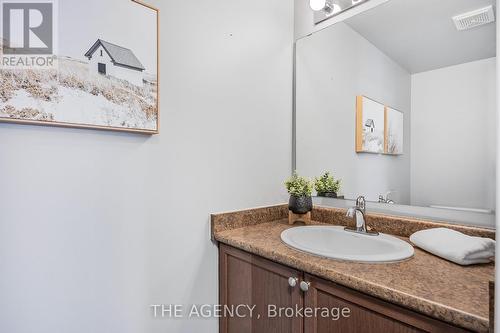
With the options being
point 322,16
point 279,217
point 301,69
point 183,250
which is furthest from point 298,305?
point 322,16

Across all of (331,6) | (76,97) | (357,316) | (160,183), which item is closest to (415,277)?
(357,316)

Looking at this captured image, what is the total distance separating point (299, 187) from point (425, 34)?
894 mm

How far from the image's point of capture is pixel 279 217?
61.3 inches

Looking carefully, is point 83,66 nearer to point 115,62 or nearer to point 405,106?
point 115,62

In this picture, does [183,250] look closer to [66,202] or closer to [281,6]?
[66,202]

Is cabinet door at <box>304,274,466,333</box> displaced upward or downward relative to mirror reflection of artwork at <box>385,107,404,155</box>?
downward

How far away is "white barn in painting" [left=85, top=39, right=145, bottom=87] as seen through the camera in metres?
0.91

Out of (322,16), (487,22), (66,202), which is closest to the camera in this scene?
(66,202)

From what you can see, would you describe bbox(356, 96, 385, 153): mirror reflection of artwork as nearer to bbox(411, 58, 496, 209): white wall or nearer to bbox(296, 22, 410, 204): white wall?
bbox(296, 22, 410, 204): white wall

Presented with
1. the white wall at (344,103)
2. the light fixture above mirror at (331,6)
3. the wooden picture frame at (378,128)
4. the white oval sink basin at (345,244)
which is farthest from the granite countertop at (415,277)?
the light fixture above mirror at (331,6)

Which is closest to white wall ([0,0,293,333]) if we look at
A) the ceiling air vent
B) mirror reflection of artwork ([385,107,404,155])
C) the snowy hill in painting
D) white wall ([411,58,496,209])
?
the snowy hill in painting

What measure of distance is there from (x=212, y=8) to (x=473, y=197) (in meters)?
1.37

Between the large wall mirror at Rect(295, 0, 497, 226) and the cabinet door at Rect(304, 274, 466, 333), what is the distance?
0.62m

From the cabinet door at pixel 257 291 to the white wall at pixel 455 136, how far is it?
2.33 feet
